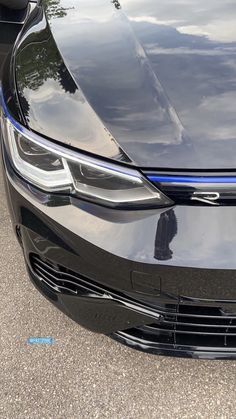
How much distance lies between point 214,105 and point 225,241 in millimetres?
477

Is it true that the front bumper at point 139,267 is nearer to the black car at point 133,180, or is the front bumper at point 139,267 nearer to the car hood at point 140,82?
the black car at point 133,180

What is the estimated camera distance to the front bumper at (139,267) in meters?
1.39

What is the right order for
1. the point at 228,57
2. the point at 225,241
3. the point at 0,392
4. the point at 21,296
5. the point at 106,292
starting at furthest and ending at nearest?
1. the point at 21,296
2. the point at 0,392
3. the point at 228,57
4. the point at 106,292
5. the point at 225,241

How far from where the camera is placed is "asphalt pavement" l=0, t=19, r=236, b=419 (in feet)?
5.92

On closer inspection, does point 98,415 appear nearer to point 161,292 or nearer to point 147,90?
point 161,292

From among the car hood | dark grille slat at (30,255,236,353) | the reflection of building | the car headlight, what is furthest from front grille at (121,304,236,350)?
the car hood

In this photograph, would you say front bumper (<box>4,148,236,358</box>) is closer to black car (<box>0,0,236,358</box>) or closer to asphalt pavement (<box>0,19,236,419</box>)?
black car (<box>0,0,236,358</box>)

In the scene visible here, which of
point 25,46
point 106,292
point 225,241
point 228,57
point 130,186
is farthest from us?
point 25,46

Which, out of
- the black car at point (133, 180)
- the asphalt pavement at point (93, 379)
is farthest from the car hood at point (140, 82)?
the asphalt pavement at point (93, 379)

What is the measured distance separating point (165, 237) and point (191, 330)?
451 millimetres

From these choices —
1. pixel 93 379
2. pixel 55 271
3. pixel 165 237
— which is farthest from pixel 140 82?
pixel 93 379

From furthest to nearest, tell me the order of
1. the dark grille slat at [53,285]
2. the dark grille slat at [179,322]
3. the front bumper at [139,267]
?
the dark grille slat at [53,285] < the dark grille slat at [179,322] < the front bumper at [139,267]

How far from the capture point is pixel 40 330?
2.16m

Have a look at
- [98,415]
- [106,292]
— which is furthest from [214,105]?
[98,415]
